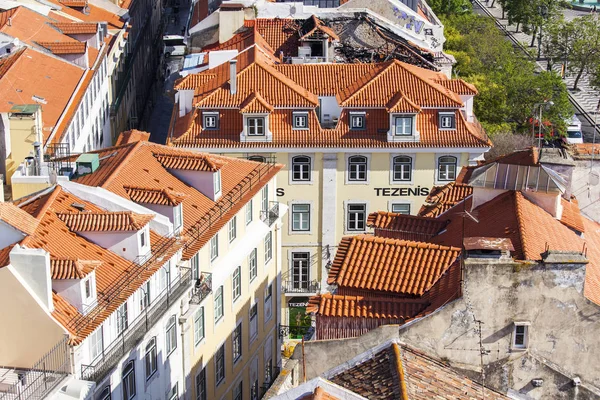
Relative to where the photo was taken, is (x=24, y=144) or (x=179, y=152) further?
(x=24, y=144)

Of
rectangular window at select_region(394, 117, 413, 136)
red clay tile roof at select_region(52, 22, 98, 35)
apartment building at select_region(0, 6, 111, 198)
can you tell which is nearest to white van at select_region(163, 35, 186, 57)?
apartment building at select_region(0, 6, 111, 198)

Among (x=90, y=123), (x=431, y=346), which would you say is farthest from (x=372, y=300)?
(x=90, y=123)

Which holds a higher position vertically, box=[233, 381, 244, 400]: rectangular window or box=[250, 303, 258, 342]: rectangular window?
box=[250, 303, 258, 342]: rectangular window

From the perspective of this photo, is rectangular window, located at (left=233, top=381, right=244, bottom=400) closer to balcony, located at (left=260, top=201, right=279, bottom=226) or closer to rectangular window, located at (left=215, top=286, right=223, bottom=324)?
rectangular window, located at (left=215, top=286, right=223, bottom=324)

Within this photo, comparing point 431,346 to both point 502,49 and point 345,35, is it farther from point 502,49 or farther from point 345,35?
point 502,49

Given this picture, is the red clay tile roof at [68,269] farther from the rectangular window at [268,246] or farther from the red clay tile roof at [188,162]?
the rectangular window at [268,246]

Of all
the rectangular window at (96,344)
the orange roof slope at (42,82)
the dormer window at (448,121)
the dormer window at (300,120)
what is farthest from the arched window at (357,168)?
the rectangular window at (96,344)
